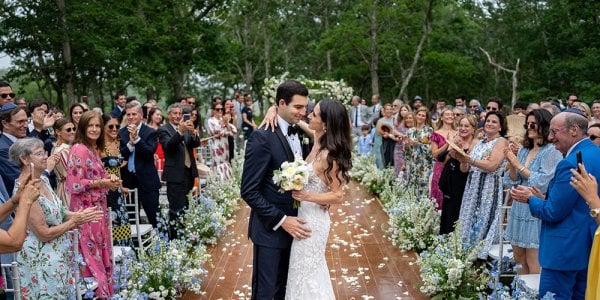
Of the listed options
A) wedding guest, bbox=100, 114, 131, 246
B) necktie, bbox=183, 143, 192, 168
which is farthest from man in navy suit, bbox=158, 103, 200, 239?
wedding guest, bbox=100, 114, 131, 246

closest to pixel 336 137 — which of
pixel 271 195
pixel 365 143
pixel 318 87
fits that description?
pixel 271 195

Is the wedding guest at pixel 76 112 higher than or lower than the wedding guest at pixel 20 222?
higher

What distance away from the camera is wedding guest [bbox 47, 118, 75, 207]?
5.49 meters

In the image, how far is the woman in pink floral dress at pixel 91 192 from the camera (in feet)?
17.0

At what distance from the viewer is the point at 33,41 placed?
16250 millimetres

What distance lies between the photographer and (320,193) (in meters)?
4.11

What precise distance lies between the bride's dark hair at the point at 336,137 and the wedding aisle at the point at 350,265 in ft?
7.96

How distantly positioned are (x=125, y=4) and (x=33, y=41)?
3.41 m

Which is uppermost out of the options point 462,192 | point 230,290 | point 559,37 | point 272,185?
point 559,37

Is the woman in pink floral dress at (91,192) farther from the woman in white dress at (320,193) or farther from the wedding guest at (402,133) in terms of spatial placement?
the wedding guest at (402,133)

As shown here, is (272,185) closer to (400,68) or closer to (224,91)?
(400,68)

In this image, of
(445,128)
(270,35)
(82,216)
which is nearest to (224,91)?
(270,35)

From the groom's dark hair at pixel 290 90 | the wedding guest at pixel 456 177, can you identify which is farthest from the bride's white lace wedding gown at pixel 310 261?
the wedding guest at pixel 456 177

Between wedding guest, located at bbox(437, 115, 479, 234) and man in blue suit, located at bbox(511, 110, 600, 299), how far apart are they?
2.62 metres
